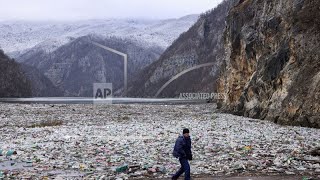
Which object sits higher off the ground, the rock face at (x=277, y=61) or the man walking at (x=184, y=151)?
the rock face at (x=277, y=61)

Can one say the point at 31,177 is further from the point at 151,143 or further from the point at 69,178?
the point at 151,143

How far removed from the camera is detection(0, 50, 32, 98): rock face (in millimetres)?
164875

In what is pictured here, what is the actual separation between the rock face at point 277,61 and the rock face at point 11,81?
404ft

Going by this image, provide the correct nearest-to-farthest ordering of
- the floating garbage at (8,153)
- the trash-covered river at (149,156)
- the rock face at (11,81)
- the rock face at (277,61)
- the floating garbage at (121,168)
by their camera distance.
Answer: the trash-covered river at (149,156) → the floating garbage at (121,168) → the floating garbage at (8,153) → the rock face at (277,61) → the rock face at (11,81)

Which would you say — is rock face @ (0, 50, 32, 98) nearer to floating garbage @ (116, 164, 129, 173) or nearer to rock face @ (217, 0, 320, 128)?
rock face @ (217, 0, 320, 128)

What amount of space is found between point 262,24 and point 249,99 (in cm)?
882

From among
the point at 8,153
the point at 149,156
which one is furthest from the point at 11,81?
the point at 149,156

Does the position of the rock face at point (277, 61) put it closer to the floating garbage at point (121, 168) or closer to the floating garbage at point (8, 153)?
the floating garbage at point (121, 168)

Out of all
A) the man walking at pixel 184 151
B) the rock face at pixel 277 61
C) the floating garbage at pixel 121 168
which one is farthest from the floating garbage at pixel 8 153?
the rock face at pixel 277 61

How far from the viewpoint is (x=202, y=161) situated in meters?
16.0

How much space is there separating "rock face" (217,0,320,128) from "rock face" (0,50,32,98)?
404 feet

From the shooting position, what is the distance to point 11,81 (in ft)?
561

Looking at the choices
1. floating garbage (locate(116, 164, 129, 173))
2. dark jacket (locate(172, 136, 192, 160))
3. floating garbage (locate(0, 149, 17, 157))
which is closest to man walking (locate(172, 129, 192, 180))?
dark jacket (locate(172, 136, 192, 160))

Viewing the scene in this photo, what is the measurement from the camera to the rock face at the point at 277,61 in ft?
107
